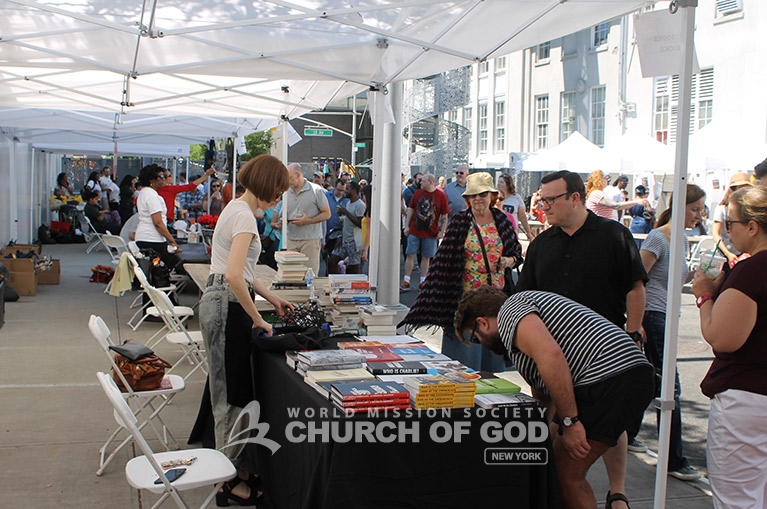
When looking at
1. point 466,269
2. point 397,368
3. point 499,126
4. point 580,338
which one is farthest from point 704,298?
point 499,126

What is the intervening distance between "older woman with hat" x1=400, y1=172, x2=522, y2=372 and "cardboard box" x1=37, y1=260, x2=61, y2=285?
8.83 m

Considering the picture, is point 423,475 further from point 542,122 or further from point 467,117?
point 467,117

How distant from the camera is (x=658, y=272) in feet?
15.2

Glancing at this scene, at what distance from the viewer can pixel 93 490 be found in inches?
170

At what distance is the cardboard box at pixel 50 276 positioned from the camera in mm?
12273

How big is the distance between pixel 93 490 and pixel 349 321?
5.67 ft

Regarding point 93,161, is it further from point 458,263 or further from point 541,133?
point 458,263

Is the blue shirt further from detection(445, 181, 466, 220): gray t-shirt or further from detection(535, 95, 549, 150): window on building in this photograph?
detection(535, 95, 549, 150): window on building

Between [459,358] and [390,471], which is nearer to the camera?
[390,471]

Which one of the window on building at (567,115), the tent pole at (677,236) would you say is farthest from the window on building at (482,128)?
the tent pole at (677,236)

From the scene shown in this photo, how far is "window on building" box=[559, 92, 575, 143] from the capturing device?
2866 cm

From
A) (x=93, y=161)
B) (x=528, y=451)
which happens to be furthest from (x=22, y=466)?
(x=93, y=161)

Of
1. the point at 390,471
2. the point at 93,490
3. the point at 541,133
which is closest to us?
the point at 390,471

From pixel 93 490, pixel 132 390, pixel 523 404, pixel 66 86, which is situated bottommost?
pixel 93 490
